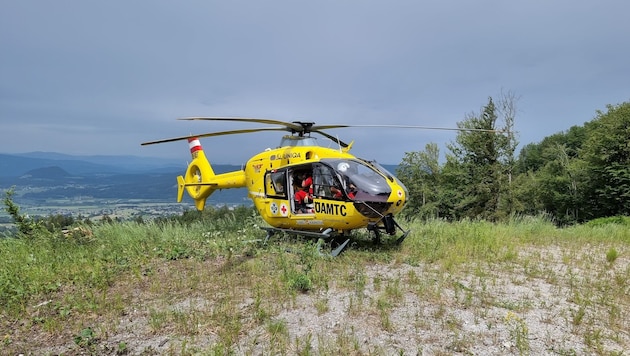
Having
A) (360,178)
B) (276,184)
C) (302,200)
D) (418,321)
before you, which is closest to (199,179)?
(276,184)

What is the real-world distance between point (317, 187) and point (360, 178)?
0.95m

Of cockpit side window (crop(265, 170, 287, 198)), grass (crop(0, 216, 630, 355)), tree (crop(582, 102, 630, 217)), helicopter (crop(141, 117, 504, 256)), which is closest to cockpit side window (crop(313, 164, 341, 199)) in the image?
helicopter (crop(141, 117, 504, 256))

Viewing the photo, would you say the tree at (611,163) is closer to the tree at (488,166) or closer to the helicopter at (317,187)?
the tree at (488,166)

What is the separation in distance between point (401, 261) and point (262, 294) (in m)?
2.97

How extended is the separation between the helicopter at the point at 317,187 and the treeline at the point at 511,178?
1839 cm

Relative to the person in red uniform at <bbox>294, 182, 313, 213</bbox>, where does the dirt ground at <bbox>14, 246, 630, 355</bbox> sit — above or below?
below

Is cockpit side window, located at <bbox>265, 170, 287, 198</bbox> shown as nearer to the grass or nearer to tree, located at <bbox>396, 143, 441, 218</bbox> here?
the grass

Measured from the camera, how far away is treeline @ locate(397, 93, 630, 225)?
29.4 metres

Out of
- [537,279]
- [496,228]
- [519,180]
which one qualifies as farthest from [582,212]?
[537,279]

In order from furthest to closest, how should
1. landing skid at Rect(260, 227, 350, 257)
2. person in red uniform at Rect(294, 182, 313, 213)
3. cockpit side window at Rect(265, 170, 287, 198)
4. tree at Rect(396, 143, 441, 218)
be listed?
tree at Rect(396, 143, 441, 218), cockpit side window at Rect(265, 170, 287, 198), person in red uniform at Rect(294, 182, 313, 213), landing skid at Rect(260, 227, 350, 257)

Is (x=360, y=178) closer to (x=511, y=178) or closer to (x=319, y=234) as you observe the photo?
(x=319, y=234)

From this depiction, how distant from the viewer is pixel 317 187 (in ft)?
26.6

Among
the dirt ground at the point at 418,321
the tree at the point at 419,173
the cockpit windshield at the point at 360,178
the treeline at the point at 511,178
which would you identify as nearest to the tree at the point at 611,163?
the treeline at the point at 511,178

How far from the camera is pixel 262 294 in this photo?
5922 millimetres
